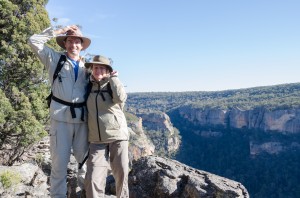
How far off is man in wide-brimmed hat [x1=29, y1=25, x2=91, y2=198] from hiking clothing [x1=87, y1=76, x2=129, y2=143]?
4.2 inches

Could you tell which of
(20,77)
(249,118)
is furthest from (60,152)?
(249,118)

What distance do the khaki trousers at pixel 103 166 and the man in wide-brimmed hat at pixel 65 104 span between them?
6.4 inches

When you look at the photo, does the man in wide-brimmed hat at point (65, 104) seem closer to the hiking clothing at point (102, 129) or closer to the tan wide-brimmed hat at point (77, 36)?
the tan wide-brimmed hat at point (77, 36)

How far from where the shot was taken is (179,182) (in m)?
5.78

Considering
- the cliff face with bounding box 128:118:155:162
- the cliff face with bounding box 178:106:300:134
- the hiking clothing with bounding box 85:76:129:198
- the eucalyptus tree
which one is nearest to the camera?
the hiking clothing with bounding box 85:76:129:198

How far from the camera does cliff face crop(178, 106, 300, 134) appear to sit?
9325cm

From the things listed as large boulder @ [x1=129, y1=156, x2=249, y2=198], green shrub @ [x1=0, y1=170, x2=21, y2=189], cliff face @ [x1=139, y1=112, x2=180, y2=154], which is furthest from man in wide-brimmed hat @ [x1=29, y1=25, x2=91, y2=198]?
cliff face @ [x1=139, y1=112, x2=180, y2=154]

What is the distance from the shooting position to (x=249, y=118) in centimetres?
10631

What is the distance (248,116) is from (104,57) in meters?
108

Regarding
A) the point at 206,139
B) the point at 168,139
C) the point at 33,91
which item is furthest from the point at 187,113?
the point at 33,91

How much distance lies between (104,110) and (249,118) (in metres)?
108

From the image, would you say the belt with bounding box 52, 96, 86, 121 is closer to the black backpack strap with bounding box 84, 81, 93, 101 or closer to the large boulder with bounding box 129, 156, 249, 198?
the black backpack strap with bounding box 84, 81, 93, 101

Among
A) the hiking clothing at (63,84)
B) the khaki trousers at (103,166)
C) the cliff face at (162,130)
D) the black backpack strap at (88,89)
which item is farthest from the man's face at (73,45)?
the cliff face at (162,130)

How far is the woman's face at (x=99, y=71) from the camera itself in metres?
3.92
